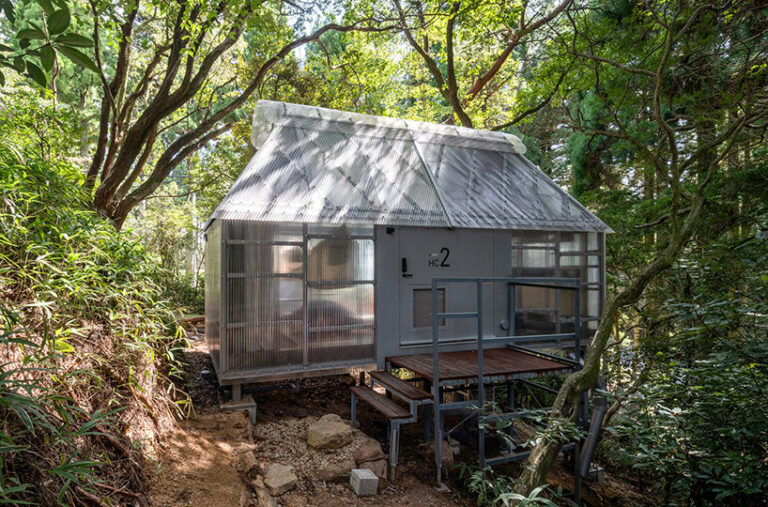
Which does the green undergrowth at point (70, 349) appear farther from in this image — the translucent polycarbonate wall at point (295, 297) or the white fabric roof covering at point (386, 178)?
the white fabric roof covering at point (386, 178)

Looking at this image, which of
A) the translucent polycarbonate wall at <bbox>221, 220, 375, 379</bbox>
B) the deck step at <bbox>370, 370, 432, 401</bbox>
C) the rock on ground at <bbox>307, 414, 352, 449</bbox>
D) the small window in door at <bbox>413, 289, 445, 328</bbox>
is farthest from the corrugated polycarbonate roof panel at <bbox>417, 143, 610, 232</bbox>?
the rock on ground at <bbox>307, 414, 352, 449</bbox>

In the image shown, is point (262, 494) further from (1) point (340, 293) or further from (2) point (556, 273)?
(2) point (556, 273)

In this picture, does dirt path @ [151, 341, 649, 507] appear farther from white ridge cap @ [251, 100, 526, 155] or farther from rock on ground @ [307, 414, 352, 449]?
white ridge cap @ [251, 100, 526, 155]

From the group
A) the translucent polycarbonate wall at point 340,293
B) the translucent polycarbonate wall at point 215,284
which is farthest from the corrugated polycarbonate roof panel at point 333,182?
the translucent polycarbonate wall at point 215,284

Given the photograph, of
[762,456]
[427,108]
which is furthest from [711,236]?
[427,108]

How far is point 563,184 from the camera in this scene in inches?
535

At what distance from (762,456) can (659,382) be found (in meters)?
1.08

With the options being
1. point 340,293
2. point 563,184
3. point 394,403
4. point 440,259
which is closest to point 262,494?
point 394,403

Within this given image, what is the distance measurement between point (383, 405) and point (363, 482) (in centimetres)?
93

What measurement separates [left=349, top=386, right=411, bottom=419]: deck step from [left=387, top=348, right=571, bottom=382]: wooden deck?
469 millimetres

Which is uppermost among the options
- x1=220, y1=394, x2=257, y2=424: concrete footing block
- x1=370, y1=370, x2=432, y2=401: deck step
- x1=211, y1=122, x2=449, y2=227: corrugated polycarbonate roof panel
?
x1=211, y1=122, x2=449, y2=227: corrugated polycarbonate roof panel

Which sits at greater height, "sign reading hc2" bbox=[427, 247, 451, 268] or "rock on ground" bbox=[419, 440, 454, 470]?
"sign reading hc2" bbox=[427, 247, 451, 268]

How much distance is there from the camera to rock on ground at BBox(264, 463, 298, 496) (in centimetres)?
355

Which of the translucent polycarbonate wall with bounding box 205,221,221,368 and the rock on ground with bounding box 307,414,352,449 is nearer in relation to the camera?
the rock on ground with bounding box 307,414,352,449
